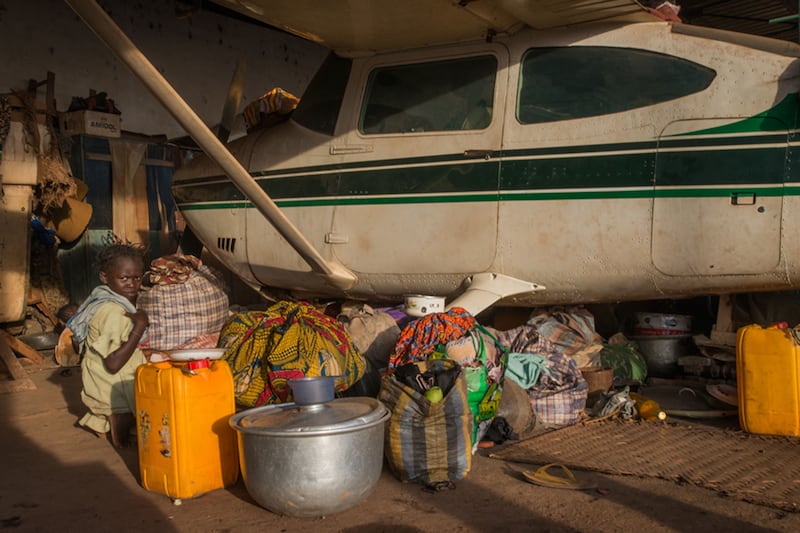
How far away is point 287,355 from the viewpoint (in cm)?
442

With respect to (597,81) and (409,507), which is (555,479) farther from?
(597,81)

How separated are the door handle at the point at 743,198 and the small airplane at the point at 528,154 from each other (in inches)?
0.5

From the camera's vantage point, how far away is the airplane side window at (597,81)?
4.66 metres

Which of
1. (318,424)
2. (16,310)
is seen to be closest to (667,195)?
(318,424)

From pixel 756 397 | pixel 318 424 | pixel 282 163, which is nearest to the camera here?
pixel 318 424

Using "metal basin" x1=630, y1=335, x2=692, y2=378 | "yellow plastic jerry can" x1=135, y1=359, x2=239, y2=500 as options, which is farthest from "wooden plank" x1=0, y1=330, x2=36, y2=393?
"metal basin" x1=630, y1=335, x2=692, y2=378

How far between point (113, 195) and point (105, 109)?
105 cm

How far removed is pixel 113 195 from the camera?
28.4 feet

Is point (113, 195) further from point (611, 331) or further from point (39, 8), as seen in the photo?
point (611, 331)

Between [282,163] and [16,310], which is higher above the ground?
[282,163]

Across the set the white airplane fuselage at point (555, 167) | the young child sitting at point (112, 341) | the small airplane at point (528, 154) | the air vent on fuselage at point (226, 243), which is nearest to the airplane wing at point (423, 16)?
the small airplane at point (528, 154)

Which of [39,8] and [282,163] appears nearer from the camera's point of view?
[282,163]

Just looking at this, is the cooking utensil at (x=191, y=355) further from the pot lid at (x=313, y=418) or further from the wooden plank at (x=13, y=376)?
the wooden plank at (x=13, y=376)

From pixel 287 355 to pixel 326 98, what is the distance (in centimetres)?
247
